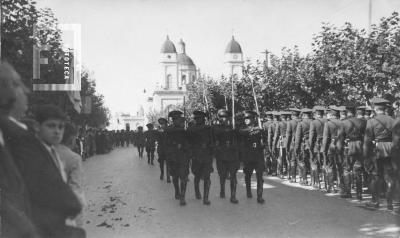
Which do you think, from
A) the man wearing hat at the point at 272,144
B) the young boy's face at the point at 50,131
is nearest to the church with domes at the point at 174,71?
the man wearing hat at the point at 272,144

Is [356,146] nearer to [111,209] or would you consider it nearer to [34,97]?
[111,209]

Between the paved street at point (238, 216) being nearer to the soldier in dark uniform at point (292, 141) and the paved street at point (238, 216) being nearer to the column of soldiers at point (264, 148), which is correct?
the column of soldiers at point (264, 148)

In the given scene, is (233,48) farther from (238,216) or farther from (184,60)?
(238,216)

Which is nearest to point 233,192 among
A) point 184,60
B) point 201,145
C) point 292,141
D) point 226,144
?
point 226,144

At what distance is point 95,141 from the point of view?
3259cm

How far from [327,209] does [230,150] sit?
225 cm

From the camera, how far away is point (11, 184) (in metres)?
2.67

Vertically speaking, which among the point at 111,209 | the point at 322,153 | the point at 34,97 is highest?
the point at 34,97

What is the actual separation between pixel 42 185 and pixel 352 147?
7146mm

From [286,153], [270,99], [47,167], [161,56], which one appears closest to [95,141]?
[270,99]

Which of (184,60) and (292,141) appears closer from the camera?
(292,141)

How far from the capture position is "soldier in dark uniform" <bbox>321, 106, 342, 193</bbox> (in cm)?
956

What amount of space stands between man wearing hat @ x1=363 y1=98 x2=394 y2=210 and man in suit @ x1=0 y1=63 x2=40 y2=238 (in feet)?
20.9

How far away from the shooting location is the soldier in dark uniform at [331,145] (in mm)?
9562
